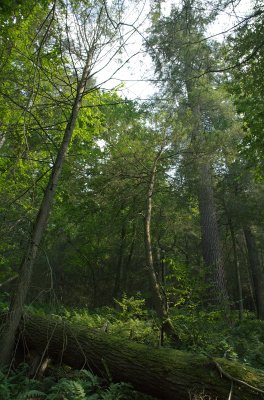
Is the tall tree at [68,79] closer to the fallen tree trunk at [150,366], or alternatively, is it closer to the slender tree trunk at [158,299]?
the fallen tree trunk at [150,366]

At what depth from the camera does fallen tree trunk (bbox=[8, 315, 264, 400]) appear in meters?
4.23

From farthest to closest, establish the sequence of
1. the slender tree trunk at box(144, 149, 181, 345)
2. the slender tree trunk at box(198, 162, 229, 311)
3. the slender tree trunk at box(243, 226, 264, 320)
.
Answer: the slender tree trunk at box(243, 226, 264, 320) < the slender tree trunk at box(198, 162, 229, 311) < the slender tree trunk at box(144, 149, 181, 345)

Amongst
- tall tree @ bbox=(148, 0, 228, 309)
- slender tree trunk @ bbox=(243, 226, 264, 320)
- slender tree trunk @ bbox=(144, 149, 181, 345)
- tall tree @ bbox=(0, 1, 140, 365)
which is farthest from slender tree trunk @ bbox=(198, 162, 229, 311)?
tall tree @ bbox=(0, 1, 140, 365)

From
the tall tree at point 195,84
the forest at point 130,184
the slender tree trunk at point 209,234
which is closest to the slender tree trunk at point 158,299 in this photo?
the forest at point 130,184

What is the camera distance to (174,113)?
32.1ft

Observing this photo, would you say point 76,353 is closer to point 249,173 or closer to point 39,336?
point 39,336

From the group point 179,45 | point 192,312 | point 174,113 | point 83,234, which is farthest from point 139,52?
point 83,234

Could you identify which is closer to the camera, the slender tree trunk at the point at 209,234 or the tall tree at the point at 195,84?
the tall tree at the point at 195,84

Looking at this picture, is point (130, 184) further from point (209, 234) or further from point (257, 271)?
point (257, 271)

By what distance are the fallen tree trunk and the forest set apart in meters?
0.02

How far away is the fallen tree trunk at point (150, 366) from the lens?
423 centimetres

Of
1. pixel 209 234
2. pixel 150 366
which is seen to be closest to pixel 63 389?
pixel 150 366

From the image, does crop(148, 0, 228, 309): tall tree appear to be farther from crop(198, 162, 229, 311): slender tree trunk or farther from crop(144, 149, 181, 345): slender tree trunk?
crop(144, 149, 181, 345): slender tree trunk

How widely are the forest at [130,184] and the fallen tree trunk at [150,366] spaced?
2cm
